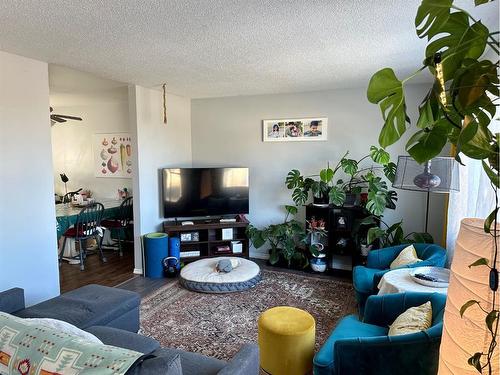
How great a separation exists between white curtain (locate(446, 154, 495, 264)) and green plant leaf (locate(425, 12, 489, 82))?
5.88 ft

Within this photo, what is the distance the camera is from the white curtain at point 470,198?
2.44 m

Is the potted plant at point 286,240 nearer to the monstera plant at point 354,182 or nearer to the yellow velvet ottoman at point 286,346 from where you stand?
the monstera plant at point 354,182

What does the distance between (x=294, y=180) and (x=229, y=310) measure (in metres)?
1.93

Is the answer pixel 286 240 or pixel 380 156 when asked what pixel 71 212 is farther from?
pixel 380 156

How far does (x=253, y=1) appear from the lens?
1.97 m

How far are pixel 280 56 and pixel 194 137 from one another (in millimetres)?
2778

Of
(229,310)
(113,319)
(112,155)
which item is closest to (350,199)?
(229,310)

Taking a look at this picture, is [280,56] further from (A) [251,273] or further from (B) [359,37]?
(A) [251,273]

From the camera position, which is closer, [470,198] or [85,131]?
[470,198]

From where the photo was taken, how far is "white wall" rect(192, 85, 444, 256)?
441 centimetres

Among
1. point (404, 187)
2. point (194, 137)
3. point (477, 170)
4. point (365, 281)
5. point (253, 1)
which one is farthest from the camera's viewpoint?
point (194, 137)

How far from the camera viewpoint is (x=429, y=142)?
0.88 m

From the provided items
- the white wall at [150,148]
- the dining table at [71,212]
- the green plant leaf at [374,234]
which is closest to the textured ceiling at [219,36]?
the white wall at [150,148]

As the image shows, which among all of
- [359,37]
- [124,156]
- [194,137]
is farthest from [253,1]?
[124,156]
